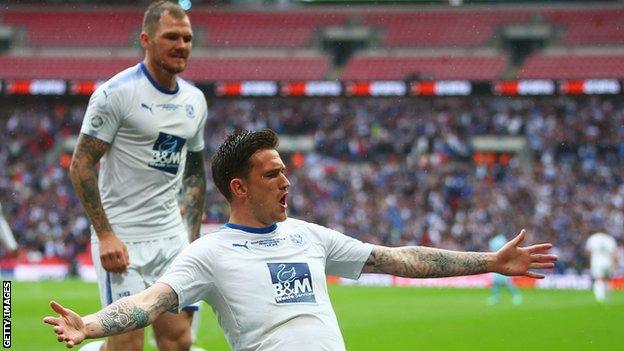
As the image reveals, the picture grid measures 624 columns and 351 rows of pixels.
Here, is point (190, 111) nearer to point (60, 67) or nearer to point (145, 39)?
point (145, 39)

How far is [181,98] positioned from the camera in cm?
664

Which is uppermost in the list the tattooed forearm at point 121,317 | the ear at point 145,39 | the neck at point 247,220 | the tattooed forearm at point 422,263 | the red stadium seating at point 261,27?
the red stadium seating at point 261,27

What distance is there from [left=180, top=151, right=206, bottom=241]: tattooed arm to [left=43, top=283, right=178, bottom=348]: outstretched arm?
8.37ft

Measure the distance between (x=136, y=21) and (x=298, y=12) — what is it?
23.4 ft

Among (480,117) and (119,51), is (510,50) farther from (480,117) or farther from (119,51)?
(119,51)

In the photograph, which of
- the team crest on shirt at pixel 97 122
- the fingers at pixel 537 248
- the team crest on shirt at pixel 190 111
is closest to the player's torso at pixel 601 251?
the team crest on shirt at pixel 190 111

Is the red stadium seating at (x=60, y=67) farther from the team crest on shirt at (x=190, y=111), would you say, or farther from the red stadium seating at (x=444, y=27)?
the team crest on shirt at (x=190, y=111)

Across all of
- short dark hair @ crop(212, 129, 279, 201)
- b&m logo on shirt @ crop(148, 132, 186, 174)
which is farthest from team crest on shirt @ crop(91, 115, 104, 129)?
short dark hair @ crop(212, 129, 279, 201)

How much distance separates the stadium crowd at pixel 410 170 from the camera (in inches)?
1277

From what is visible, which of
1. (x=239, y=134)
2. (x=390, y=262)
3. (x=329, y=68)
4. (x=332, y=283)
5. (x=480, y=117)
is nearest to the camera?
(x=239, y=134)

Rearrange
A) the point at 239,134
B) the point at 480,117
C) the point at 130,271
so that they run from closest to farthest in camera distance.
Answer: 1. the point at 239,134
2. the point at 130,271
3. the point at 480,117

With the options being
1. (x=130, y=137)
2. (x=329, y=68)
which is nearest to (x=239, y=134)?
(x=130, y=137)

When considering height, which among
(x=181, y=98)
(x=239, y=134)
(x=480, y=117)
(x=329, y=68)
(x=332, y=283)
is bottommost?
(x=332, y=283)

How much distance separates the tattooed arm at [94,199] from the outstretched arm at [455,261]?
6.30ft
